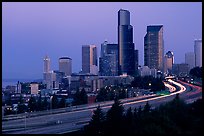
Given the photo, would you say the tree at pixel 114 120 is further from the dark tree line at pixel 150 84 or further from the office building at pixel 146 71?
the office building at pixel 146 71

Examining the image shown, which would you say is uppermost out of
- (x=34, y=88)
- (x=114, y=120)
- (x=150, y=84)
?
(x=150, y=84)

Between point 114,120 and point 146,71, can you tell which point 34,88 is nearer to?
point 146,71

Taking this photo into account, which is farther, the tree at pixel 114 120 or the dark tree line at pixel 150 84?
the dark tree line at pixel 150 84

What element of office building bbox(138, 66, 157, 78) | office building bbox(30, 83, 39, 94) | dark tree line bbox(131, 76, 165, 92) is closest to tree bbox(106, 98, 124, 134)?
dark tree line bbox(131, 76, 165, 92)

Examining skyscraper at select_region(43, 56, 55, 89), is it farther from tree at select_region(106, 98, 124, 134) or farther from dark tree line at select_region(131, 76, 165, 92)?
tree at select_region(106, 98, 124, 134)

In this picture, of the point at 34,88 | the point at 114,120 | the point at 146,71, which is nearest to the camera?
the point at 114,120

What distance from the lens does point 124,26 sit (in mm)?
54031

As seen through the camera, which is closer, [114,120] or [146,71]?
[114,120]

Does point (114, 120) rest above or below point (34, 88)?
above

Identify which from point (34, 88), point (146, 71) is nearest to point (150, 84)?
point (34, 88)

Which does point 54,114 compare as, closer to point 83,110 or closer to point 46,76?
point 83,110

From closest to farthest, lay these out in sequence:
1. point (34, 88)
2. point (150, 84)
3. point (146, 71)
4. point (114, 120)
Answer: point (114, 120)
point (150, 84)
point (34, 88)
point (146, 71)

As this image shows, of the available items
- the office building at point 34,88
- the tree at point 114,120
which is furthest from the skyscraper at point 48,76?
the tree at point 114,120

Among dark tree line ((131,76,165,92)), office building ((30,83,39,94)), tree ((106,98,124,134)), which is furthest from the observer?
office building ((30,83,39,94))
